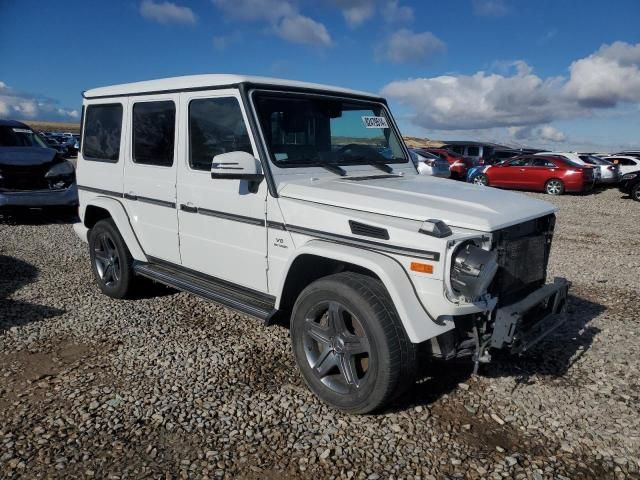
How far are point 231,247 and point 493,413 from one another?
230 cm

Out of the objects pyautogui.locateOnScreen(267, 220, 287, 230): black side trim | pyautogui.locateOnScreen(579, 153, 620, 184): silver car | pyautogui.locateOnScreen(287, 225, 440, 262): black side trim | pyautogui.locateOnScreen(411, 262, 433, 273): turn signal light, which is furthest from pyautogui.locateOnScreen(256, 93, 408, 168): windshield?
pyautogui.locateOnScreen(579, 153, 620, 184): silver car

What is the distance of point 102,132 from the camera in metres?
5.41

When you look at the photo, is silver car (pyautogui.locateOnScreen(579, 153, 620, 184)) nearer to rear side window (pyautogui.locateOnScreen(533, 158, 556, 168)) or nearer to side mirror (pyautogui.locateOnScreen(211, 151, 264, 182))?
rear side window (pyautogui.locateOnScreen(533, 158, 556, 168))

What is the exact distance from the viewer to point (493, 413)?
345 centimetres

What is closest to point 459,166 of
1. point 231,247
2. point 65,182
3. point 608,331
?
point 65,182

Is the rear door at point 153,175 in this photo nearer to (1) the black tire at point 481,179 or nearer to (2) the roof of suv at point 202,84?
(2) the roof of suv at point 202,84

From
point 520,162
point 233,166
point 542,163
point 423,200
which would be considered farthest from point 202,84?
point 520,162

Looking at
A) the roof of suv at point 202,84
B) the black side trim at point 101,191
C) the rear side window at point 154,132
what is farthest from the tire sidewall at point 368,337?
the black side trim at point 101,191

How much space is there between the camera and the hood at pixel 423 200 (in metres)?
3.12

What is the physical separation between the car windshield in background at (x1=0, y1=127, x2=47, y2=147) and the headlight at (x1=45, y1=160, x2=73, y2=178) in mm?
913

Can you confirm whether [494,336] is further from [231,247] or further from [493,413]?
[231,247]

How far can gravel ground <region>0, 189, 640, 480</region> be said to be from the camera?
2.89 meters

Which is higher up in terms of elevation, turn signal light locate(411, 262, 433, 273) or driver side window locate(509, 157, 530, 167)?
driver side window locate(509, 157, 530, 167)

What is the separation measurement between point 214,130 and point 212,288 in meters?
1.31
